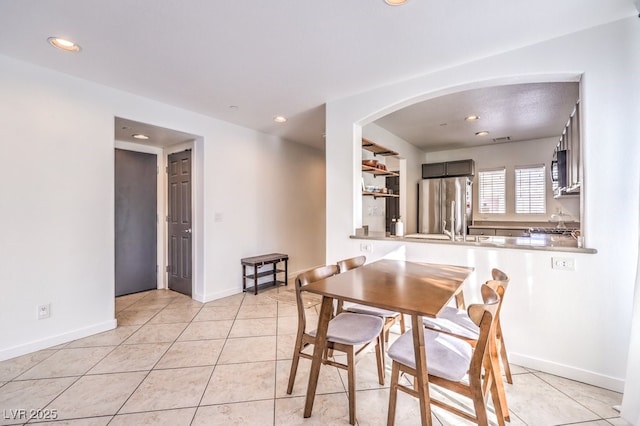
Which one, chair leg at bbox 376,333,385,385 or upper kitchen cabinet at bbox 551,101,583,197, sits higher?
upper kitchen cabinet at bbox 551,101,583,197

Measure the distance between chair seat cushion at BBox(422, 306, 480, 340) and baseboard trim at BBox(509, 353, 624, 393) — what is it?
0.86 meters

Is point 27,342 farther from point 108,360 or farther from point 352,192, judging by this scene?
point 352,192

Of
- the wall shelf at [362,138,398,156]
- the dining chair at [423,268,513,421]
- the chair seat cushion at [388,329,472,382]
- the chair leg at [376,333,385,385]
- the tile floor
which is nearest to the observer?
the chair seat cushion at [388,329,472,382]

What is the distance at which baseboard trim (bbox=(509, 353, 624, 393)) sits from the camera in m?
2.02

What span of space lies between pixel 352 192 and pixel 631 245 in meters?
2.27

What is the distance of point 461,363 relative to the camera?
4.80 feet

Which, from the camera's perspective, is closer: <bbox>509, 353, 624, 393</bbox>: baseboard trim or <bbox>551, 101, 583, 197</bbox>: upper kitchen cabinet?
<bbox>509, 353, 624, 393</bbox>: baseboard trim

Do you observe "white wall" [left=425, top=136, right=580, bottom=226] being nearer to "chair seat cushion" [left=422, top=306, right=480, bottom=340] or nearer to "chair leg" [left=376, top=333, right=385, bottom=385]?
"chair seat cushion" [left=422, top=306, right=480, bottom=340]

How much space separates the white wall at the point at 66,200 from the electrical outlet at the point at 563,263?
3.90 m

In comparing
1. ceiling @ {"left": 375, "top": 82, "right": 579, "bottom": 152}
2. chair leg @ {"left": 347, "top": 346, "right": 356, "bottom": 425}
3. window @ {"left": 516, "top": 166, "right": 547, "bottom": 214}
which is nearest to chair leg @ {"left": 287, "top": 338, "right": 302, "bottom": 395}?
chair leg @ {"left": 347, "top": 346, "right": 356, "bottom": 425}

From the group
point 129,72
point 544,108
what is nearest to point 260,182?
point 129,72

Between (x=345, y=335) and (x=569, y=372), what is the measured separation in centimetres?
183

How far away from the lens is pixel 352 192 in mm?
3291

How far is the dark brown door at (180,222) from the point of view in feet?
14.1
